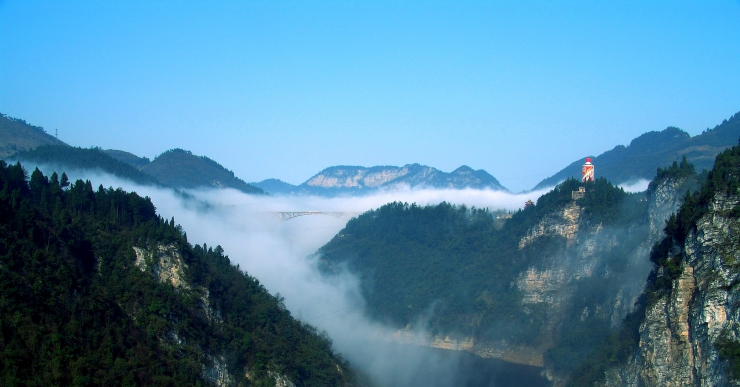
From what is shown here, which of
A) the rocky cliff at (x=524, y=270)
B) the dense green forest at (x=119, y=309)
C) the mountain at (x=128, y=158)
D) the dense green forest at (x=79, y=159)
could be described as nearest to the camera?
the dense green forest at (x=119, y=309)

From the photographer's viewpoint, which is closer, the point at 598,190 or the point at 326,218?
the point at 598,190

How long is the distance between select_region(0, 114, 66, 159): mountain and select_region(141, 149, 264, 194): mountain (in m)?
20.4

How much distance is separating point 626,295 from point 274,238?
251ft

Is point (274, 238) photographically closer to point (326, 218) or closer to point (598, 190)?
point (326, 218)

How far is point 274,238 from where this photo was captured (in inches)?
5251

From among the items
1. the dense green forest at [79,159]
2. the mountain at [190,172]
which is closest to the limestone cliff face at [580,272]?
the dense green forest at [79,159]

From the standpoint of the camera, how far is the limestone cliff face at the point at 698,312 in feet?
130

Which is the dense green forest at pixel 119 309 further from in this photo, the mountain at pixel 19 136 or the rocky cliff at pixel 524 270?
the mountain at pixel 19 136

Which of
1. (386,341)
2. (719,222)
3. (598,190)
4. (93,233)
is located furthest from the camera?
(386,341)

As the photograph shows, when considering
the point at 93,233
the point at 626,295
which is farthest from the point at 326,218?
the point at 93,233

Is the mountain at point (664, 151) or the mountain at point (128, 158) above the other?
the mountain at point (664, 151)

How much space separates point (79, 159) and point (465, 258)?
205 feet

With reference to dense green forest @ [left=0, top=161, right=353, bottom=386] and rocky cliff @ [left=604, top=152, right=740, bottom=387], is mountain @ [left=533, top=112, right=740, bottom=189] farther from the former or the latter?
dense green forest @ [left=0, top=161, right=353, bottom=386]

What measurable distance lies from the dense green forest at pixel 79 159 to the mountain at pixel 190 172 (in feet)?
81.5
